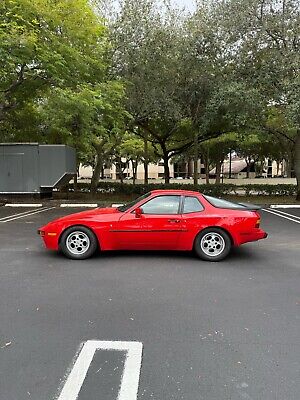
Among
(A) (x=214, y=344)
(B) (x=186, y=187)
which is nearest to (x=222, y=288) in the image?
(A) (x=214, y=344)

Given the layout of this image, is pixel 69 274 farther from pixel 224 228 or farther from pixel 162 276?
pixel 224 228

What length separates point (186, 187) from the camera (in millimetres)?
22188

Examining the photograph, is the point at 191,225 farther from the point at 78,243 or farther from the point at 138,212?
the point at 78,243

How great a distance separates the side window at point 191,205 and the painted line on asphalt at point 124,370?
358cm

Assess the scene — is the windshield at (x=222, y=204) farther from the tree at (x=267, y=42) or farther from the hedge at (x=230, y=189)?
the hedge at (x=230, y=189)

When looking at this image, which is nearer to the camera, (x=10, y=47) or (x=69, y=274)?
(x=69, y=274)

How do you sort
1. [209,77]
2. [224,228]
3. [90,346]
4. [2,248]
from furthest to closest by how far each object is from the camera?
[209,77] < [2,248] < [224,228] < [90,346]

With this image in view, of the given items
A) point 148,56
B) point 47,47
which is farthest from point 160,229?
point 148,56

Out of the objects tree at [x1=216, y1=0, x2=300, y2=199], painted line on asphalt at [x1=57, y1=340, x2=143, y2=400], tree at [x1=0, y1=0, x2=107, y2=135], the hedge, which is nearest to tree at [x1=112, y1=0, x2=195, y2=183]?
tree at [x1=0, y1=0, x2=107, y2=135]

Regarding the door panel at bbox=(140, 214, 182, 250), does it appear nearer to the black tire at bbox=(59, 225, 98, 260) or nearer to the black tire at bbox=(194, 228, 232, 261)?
the black tire at bbox=(194, 228, 232, 261)

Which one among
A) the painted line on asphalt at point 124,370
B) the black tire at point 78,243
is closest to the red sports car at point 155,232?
the black tire at point 78,243

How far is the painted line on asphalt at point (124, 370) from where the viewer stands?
2623mm

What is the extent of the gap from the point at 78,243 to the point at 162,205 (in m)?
1.65

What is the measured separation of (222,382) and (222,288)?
2.25 m
